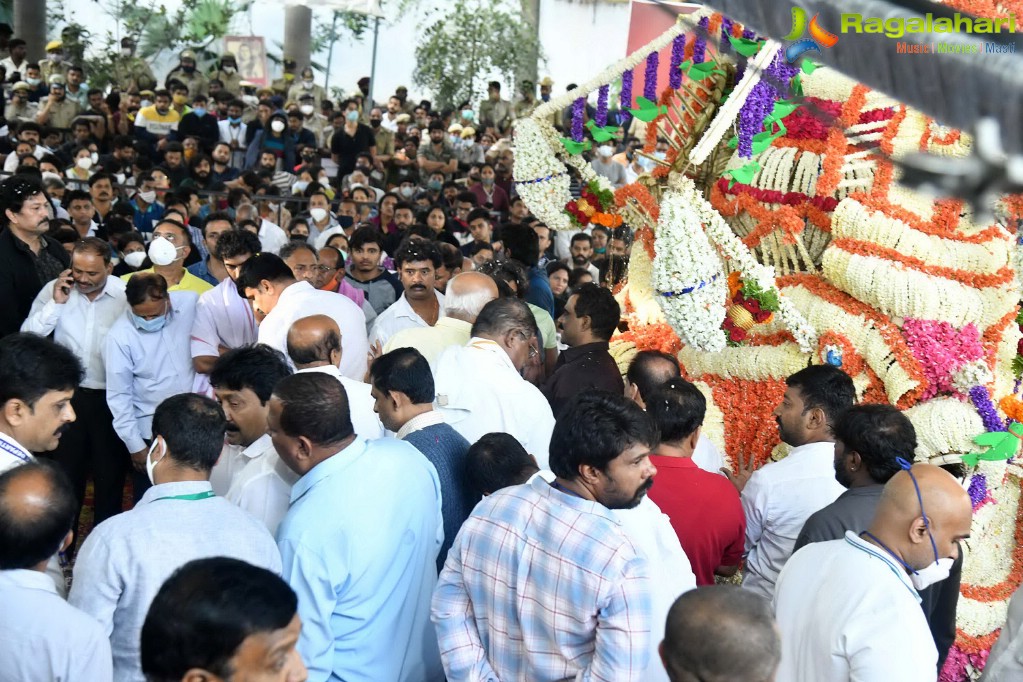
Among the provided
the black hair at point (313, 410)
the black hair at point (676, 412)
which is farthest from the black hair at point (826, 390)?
the black hair at point (313, 410)

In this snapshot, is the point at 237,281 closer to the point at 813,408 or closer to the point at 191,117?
the point at 813,408

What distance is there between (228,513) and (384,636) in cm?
58

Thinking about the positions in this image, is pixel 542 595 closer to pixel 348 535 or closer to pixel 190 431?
pixel 348 535

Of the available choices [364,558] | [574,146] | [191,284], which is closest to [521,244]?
[574,146]

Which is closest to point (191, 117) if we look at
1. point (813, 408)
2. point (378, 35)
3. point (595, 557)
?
point (378, 35)

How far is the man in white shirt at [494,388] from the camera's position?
3.94 metres

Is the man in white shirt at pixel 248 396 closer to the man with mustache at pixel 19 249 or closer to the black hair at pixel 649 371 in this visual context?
the black hair at pixel 649 371

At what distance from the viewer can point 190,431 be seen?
2838 mm

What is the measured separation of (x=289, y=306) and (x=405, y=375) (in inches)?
55.6

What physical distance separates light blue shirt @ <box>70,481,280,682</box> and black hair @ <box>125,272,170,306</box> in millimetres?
2283

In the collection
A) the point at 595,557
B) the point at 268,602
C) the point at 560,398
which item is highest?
the point at 268,602

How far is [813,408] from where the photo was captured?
4035mm

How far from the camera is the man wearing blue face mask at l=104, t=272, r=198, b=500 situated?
4902 mm

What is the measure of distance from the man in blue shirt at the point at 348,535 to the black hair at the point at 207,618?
956mm
